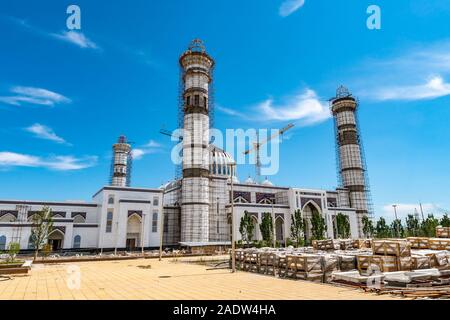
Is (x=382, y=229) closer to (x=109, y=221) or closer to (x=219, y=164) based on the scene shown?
(x=219, y=164)

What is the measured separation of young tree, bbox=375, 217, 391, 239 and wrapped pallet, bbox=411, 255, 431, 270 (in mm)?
66193

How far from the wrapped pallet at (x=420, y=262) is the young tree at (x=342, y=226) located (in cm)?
4949

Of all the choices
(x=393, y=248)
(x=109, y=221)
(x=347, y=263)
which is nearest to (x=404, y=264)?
(x=393, y=248)

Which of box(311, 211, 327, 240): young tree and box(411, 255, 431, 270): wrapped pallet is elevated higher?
box(311, 211, 327, 240): young tree

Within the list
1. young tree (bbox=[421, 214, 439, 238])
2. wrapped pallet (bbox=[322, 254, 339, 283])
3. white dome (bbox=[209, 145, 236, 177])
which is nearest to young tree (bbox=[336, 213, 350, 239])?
young tree (bbox=[421, 214, 439, 238])

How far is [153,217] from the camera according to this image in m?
50.8

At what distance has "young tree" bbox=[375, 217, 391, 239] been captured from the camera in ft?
237

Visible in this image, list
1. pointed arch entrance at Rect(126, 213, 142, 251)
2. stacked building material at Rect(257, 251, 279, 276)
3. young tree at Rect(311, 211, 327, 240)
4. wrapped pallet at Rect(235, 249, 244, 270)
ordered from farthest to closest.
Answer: young tree at Rect(311, 211, 327, 240) → pointed arch entrance at Rect(126, 213, 142, 251) → wrapped pallet at Rect(235, 249, 244, 270) → stacked building material at Rect(257, 251, 279, 276)

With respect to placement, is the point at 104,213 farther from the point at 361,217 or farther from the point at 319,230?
the point at 361,217

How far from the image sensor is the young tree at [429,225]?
57.6m

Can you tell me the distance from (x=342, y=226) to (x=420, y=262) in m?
50.0

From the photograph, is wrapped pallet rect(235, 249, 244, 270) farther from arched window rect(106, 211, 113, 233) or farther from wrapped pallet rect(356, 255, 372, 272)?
arched window rect(106, 211, 113, 233)

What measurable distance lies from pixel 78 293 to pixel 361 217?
7548 centimetres
